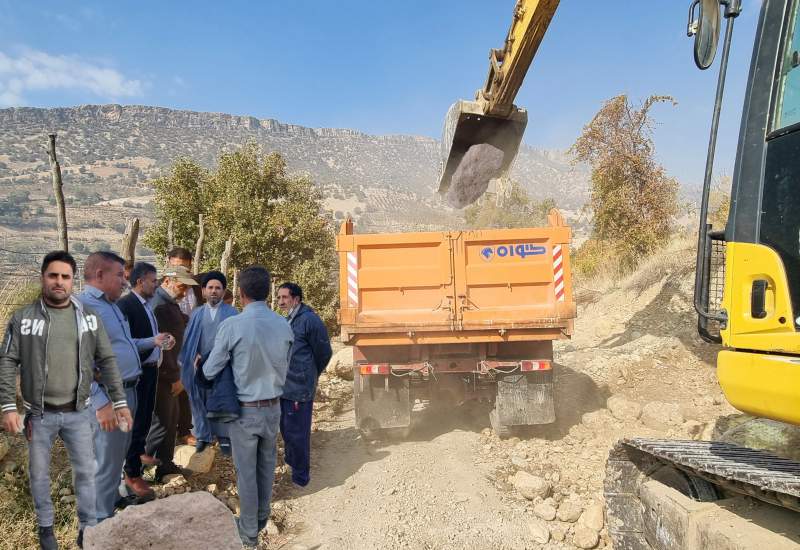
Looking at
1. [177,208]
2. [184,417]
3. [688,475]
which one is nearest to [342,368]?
[184,417]

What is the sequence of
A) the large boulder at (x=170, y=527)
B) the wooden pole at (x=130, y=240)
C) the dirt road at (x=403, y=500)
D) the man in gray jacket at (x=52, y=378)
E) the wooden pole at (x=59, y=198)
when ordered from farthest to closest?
1. the wooden pole at (x=130, y=240)
2. the wooden pole at (x=59, y=198)
3. the dirt road at (x=403, y=500)
4. the man in gray jacket at (x=52, y=378)
5. the large boulder at (x=170, y=527)

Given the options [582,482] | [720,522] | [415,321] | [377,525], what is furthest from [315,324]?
[720,522]

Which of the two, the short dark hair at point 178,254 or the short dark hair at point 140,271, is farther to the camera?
the short dark hair at point 178,254

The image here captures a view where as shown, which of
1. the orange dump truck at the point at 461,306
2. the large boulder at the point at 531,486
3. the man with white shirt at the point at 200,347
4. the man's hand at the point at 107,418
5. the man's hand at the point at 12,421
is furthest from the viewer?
the orange dump truck at the point at 461,306

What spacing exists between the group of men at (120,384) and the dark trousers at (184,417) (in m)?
0.90

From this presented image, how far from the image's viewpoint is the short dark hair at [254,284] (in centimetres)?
357

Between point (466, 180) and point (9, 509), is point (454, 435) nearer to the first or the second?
point (466, 180)

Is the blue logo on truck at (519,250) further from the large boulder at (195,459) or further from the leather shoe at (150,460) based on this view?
the leather shoe at (150,460)

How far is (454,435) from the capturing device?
6.16 meters

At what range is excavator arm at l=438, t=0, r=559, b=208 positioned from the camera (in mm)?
5625

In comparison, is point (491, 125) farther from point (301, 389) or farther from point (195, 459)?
point (195, 459)

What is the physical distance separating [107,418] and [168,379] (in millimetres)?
1266

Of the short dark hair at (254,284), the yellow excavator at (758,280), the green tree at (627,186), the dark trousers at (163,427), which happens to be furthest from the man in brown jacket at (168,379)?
the green tree at (627,186)

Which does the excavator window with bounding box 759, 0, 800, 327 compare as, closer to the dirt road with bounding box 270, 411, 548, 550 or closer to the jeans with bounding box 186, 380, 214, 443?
the dirt road with bounding box 270, 411, 548, 550
